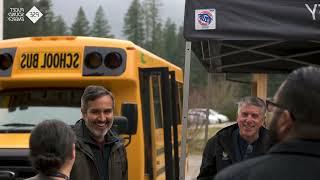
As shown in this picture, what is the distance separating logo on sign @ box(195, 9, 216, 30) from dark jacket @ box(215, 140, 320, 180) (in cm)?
259

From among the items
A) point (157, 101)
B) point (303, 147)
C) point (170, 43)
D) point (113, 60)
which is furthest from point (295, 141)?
point (170, 43)

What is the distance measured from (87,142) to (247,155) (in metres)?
1.22

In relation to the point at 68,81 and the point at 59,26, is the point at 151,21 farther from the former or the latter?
the point at 68,81

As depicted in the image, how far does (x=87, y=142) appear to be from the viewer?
3.71 metres

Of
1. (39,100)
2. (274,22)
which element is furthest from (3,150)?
(274,22)

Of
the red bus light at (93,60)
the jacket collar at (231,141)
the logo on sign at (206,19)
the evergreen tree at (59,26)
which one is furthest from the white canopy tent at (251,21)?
the evergreen tree at (59,26)

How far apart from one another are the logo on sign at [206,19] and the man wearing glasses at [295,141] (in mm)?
2519

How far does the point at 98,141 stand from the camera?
3.76m

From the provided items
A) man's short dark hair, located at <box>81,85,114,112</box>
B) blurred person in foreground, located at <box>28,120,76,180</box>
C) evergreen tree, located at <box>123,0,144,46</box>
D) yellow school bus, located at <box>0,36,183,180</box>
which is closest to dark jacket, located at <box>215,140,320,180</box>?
blurred person in foreground, located at <box>28,120,76,180</box>

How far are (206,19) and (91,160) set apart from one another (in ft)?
4.95

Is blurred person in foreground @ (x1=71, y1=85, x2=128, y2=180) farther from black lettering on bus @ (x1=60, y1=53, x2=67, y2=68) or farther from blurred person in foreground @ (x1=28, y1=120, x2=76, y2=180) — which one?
black lettering on bus @ (x1=60, y1=53, x2=67, y2=68)

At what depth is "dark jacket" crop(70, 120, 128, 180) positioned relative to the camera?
3592 millimetres

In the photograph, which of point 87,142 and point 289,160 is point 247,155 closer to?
point 87,142

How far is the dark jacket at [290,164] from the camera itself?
187cm
